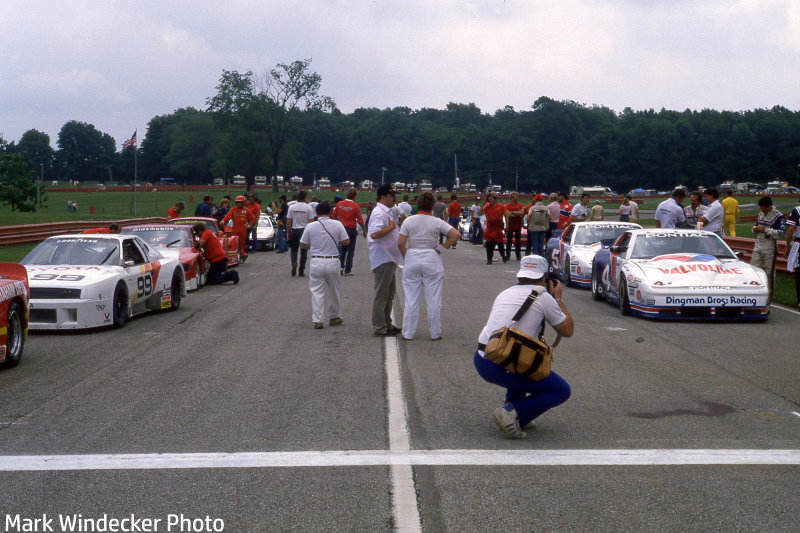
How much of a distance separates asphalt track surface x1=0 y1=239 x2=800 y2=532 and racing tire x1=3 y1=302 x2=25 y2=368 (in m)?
0.14

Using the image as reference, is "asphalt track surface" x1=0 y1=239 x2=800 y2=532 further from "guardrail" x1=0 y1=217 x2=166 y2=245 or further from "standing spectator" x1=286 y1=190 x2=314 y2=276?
"guardrail" x1=0 y1=217 x2=166 y2=245

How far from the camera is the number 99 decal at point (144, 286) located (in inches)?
520

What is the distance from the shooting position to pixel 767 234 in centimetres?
1488

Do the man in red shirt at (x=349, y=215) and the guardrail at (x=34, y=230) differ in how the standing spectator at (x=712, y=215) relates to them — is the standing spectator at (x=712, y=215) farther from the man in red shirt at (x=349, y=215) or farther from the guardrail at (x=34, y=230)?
the guardrail at (x=34, y=230)

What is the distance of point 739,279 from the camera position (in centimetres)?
1303

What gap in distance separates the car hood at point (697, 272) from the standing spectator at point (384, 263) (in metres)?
4.05

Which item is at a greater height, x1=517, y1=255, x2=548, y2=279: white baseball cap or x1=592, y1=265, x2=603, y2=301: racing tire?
x1=517, y1=255, x2=548, y2=279: white baseball cap

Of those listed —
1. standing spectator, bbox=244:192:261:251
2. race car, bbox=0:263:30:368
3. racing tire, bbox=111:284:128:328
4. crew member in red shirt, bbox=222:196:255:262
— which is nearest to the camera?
race car, bbox=0:263:30:368

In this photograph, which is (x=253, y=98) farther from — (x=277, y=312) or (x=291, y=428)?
(x=291, y=428)

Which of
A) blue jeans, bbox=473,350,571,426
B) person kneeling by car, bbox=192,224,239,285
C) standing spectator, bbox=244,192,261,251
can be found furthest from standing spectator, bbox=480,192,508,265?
blue jeans, bbox=473,350,571,426

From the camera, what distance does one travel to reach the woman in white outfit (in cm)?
1074

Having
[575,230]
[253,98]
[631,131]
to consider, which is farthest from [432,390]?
[631,131]

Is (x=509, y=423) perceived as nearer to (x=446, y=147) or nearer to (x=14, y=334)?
(x=14, y=334)

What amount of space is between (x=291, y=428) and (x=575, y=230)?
14.3m
